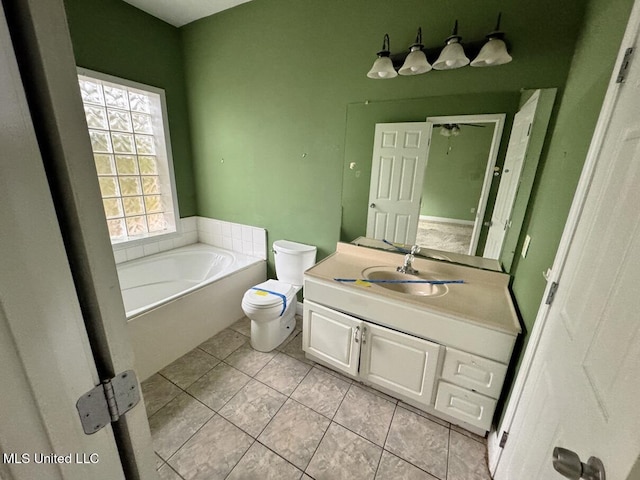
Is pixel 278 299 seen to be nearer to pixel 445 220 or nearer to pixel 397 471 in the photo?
pixel 397 471

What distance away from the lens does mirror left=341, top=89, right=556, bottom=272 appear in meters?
1.41

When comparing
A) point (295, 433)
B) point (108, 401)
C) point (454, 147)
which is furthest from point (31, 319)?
point (454, 147)

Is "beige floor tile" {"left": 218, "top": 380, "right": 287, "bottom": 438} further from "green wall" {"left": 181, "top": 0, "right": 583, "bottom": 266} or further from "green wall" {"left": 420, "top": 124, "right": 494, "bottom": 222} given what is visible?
"green wall" {"left": 420, "top": 124, "right": 494, "bottom": 222}

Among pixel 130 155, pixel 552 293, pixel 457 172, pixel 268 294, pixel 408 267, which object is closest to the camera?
pixel 552 293

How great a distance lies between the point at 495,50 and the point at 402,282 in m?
1.32

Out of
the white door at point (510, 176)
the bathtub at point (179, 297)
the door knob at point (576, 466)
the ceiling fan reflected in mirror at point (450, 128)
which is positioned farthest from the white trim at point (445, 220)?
the bathtub at point (179, 297)

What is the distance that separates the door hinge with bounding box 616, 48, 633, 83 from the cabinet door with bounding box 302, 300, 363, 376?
1393 millimetres

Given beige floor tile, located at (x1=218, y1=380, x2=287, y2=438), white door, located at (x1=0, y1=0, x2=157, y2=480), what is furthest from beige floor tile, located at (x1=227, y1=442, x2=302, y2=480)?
white door, located at (x1=0, y1=0, x2=157, y2=480)

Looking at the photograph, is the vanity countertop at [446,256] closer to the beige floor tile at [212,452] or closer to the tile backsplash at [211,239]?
the tile backsplash at [211,239]

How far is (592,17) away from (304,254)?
6.72 feet

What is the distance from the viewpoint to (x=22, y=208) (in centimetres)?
34

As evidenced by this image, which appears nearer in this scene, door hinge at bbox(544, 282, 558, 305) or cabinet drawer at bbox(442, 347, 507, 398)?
door hinge at bbox(544, 282, 558, 305)

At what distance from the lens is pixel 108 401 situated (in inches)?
18.5

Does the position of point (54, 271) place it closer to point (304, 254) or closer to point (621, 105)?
point (621, 105)
